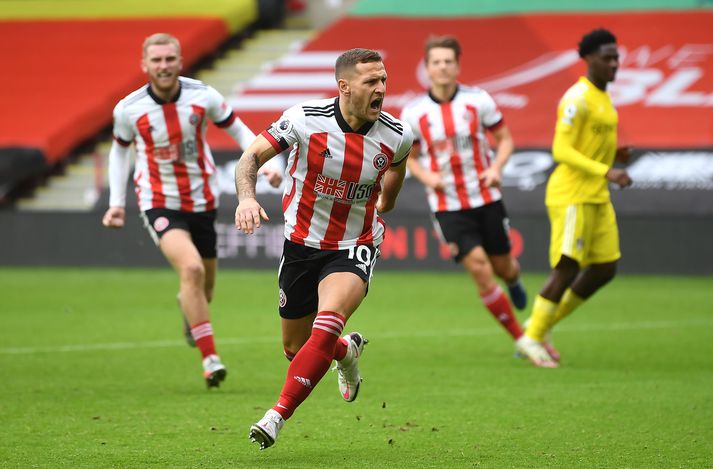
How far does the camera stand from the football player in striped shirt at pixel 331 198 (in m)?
5.76

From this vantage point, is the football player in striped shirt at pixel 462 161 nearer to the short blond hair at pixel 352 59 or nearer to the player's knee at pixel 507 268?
the player's knee at pixel 507 268

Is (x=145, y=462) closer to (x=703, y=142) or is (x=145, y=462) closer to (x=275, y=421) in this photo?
(x=275, y=421)

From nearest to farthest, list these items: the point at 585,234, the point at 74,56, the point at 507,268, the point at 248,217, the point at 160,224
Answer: the point at 248,217 → the point at 160,224 → the point at 585,234 → the point at 507,268 → the point at 74,56

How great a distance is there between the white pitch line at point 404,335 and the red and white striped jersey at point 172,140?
2.01 meters

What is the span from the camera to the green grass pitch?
584 cm

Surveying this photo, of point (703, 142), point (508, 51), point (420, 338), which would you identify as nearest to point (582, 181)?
point (420, 338)

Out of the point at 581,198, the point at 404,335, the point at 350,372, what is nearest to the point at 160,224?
the point at 350,372

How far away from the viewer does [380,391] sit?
790cm

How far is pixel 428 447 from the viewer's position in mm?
5980

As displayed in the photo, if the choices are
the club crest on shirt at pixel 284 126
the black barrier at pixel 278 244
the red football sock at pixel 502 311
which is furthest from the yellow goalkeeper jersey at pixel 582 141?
the black barrier at pixel 278 244

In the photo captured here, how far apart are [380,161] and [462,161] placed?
3937 millimetres

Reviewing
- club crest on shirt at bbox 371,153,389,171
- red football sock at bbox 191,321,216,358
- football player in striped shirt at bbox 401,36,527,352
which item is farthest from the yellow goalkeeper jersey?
club crest on shirt at bbox 371,153,389,171

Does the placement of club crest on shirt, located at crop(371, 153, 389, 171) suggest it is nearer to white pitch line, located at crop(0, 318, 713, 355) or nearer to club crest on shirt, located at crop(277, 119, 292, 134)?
club crest on shirt, located at crop(277, 119, 292, 134)

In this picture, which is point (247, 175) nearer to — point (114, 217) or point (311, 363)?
point (311, 363)
